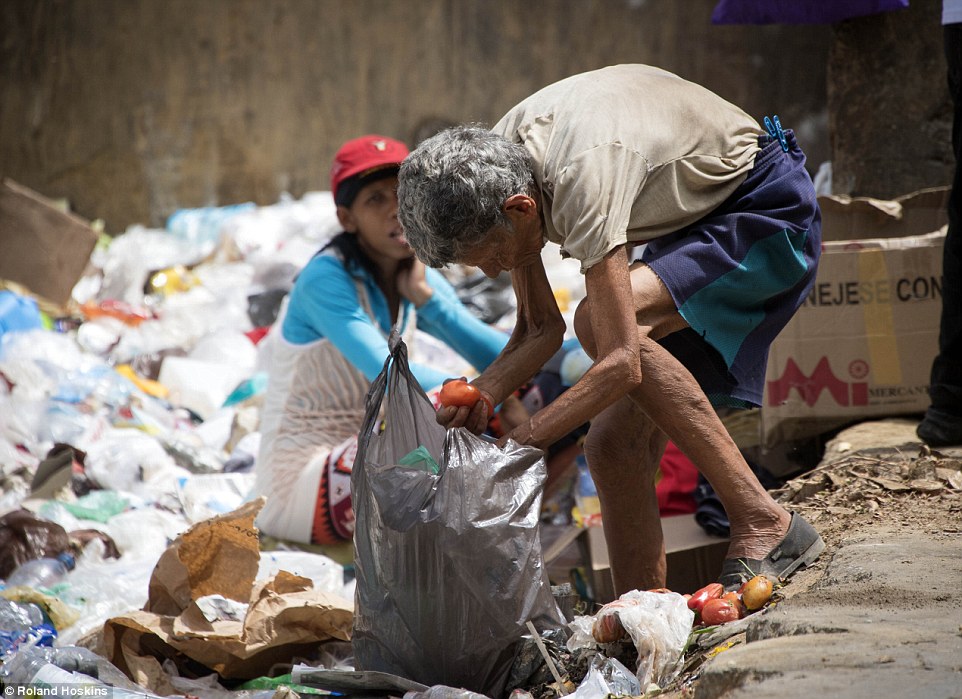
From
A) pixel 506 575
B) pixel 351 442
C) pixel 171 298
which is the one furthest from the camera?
pixel 171 298

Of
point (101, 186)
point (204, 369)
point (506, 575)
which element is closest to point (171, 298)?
point (204, 369)

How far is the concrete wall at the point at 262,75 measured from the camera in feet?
28.5

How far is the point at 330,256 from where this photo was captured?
3471 millimetres

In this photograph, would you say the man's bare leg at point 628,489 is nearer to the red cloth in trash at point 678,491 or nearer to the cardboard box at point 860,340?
the red cloth in trash at point 678,491

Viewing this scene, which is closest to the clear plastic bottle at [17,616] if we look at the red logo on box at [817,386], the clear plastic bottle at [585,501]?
the clear plastic bottle at [585,501]

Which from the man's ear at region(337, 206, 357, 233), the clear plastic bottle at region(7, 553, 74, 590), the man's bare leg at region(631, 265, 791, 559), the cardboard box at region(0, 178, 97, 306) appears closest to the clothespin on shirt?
the man's bare leg at region(631, 265, 791, 559)

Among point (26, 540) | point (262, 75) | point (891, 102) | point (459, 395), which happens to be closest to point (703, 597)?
point (459, 395)

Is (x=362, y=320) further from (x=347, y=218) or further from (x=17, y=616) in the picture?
(x=17, y=616)

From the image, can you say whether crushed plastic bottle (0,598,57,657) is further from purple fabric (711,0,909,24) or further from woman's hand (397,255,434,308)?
purple fabric (711,0,909,24)

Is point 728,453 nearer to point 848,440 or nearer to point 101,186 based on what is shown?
point 848,440

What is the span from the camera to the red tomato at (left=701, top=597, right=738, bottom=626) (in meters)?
2.17

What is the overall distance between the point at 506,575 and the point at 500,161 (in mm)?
854

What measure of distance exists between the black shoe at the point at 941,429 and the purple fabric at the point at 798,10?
6.10 feet

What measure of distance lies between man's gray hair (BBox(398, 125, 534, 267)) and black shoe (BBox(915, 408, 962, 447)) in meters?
1.73
